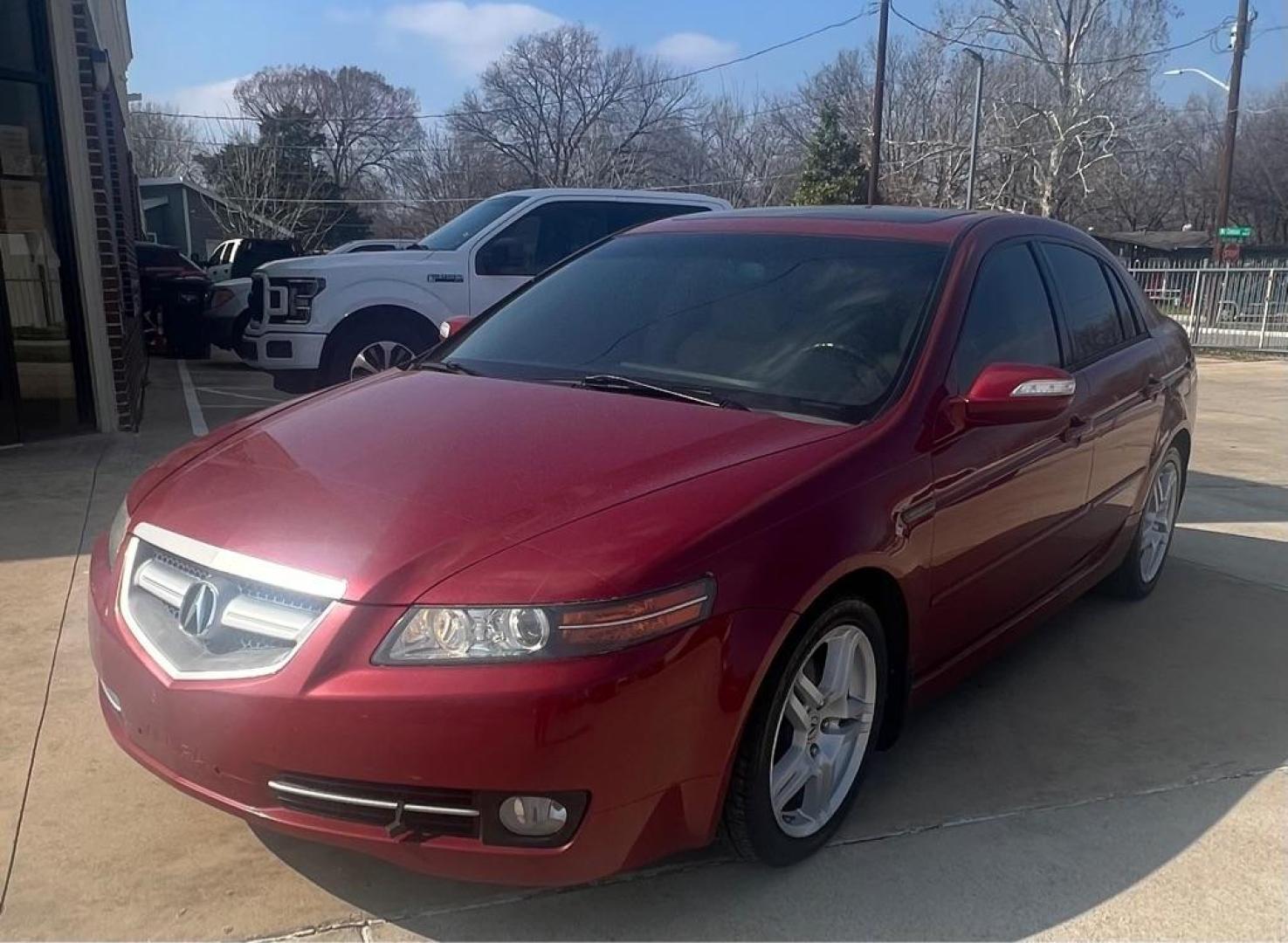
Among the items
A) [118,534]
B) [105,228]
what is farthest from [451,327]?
[105,228]

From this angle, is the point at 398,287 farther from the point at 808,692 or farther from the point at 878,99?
the point at 878,99

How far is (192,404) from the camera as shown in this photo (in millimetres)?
10219

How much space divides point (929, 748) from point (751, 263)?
67.8 inches

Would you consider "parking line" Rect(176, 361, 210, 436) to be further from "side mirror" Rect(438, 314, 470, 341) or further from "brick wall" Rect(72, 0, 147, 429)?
"side mirror" Rect(438, 314, 470, 341)

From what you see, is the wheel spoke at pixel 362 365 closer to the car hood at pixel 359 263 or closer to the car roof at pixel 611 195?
the car hood at pixel 359 263

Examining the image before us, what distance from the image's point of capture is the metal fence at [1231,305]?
71.3 ft

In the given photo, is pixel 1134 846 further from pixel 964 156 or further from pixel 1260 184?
pixel 1260 184

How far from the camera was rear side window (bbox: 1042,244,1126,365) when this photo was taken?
415 cm

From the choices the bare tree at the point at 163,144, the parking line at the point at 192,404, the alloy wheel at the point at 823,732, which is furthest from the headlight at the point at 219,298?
the bare tree at the point at 163,144

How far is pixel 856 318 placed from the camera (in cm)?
336

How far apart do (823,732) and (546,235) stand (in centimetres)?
701

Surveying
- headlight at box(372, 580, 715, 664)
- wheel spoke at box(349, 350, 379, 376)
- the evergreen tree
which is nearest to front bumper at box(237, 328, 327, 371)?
wheel spoke at box(349, 350, 379, 376)

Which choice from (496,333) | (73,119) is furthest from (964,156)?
(496,333)

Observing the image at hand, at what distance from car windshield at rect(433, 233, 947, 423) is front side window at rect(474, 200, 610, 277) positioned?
5.18 m
